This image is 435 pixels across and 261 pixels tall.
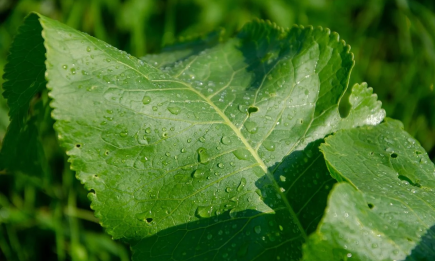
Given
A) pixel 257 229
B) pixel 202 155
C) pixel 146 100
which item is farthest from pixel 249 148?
pixel 146 100

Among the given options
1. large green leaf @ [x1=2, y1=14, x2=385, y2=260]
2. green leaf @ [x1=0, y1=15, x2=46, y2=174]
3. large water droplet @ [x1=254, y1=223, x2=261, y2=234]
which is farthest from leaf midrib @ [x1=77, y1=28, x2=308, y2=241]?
green leaf @ [x1=0, y1=15, x2=46, y2=174]

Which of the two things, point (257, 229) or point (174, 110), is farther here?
point (174, 110)

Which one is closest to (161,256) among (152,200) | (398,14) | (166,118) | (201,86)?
(152,200)

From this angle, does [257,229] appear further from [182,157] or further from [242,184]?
[182,157]

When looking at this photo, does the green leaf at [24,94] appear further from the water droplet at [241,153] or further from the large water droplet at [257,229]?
the large water droplet at [257,229]

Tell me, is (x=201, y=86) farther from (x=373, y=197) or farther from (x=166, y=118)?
(x=373, y=197)

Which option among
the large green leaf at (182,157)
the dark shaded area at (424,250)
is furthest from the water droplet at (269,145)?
the dark shaded area at (424,250)

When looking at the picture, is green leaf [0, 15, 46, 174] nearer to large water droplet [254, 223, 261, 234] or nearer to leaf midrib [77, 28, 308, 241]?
leaf midrib [77, 28, 308, 241]
